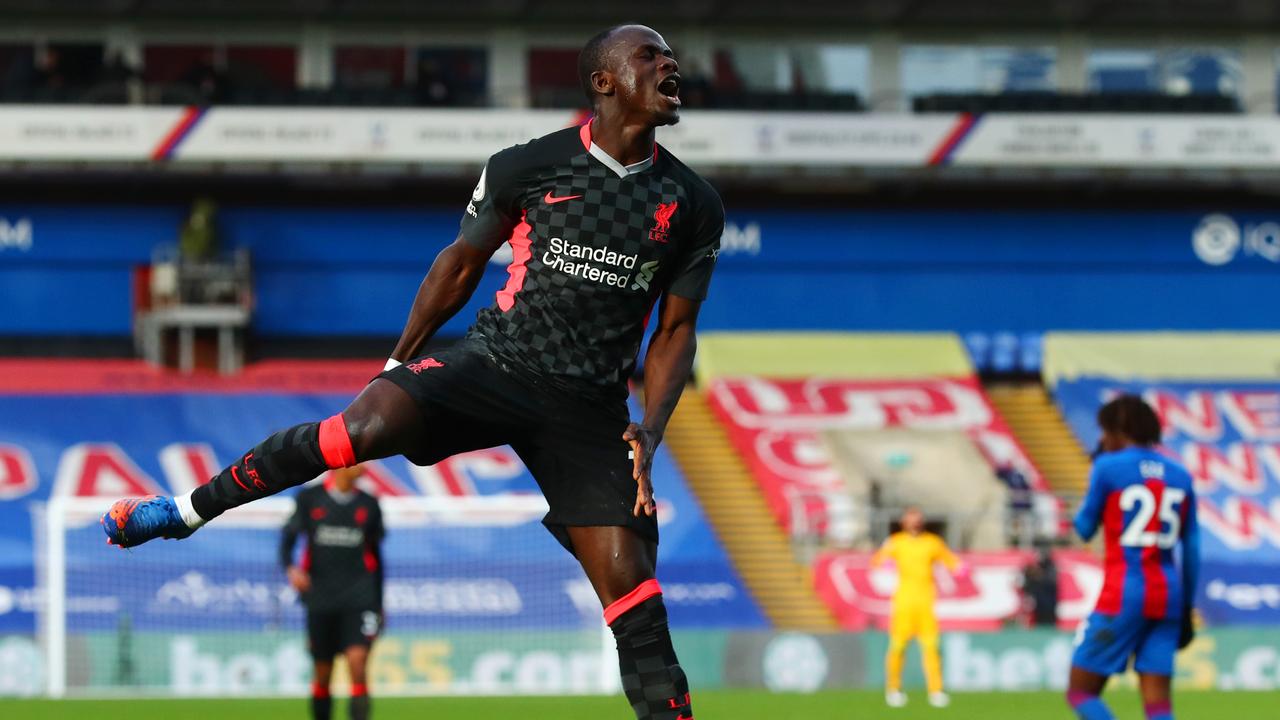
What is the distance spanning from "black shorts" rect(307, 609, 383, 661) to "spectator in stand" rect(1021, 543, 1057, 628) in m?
12.4

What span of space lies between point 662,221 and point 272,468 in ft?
4.84

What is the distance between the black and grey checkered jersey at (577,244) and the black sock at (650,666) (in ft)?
2.50

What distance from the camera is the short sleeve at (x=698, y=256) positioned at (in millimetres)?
6320

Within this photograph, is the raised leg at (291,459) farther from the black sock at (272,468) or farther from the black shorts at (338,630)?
the black shorts at (338,630)

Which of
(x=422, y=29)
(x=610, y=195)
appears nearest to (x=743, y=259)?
(x=422, y=29)

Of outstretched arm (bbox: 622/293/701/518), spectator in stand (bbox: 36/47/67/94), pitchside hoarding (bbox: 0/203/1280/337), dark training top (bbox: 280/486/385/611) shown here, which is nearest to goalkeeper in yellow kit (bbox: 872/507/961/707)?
dark training top (bbox: 280/486/385/611)

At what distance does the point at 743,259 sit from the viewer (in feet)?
106

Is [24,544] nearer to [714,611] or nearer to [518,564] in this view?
[518,564]

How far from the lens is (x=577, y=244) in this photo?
609 centimetres

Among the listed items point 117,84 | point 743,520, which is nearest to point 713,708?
point 743,520

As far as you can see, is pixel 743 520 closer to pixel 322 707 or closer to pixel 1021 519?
pixel 1021 519

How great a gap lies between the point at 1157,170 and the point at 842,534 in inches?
380

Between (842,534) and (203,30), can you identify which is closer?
(842,534)

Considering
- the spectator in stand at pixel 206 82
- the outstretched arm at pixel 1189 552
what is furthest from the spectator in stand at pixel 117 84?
the outstretched arm at pixel 1189 552
